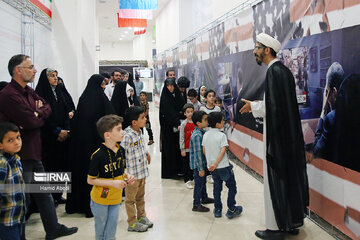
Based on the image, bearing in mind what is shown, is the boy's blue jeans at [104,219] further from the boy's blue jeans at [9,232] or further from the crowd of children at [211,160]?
the crowd of children at [211,160]

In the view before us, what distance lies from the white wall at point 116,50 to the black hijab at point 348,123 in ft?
93.4

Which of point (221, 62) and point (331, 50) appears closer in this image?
point (331, 50)

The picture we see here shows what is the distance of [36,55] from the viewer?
4727 millimetres

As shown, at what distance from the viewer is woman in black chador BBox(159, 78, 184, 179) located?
15.8 feet

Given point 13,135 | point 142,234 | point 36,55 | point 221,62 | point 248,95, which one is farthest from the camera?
point 221,62

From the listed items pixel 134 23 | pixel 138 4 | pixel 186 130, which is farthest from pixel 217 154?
pixel 134 23

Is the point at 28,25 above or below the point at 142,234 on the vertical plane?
above

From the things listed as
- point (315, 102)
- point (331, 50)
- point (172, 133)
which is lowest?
point (172, 133)

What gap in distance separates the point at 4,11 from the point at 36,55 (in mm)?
1099

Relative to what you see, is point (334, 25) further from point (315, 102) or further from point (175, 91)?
point (175, 91)

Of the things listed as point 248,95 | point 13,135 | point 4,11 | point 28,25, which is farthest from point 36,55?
point 248,95

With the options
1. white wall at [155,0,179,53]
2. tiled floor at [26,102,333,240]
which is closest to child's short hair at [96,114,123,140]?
tiled floor at [26,102,333,240]

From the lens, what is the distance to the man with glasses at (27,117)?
2.74 meters

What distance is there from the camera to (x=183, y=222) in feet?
11.3
